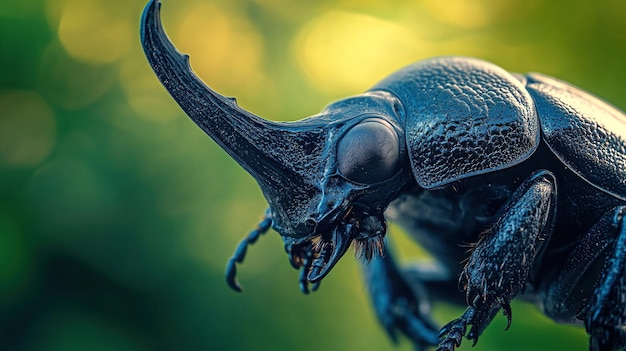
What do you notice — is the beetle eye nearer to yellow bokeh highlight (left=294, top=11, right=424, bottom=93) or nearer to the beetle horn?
the beetle horn

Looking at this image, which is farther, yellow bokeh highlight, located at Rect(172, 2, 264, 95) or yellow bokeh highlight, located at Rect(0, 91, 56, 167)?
yellow bokeh highlight, located at Rect(172, 2, 264, 95)

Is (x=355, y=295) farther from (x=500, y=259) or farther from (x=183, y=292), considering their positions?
(x=500, y=259)

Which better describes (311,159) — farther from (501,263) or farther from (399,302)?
(399,302)

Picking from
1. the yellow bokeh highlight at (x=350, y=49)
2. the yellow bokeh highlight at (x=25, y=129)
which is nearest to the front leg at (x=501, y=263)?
the yellow bokeh highlight at (x=350, y=49)

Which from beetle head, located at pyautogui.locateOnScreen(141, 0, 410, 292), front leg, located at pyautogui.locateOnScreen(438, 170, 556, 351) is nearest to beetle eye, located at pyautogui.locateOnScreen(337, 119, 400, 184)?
beetle head, located at pyautogui.locateOnScreen(141, 0, 410, 292)

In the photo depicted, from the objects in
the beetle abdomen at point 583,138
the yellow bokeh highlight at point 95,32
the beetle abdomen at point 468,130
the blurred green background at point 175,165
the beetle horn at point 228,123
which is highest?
the beetle horn at point 228,123

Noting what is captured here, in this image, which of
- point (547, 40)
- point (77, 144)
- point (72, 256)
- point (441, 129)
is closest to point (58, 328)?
point (72, 256)

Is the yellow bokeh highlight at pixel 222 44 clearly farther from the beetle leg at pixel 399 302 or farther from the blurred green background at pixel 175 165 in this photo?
the beetle leg at pixel 399 302
